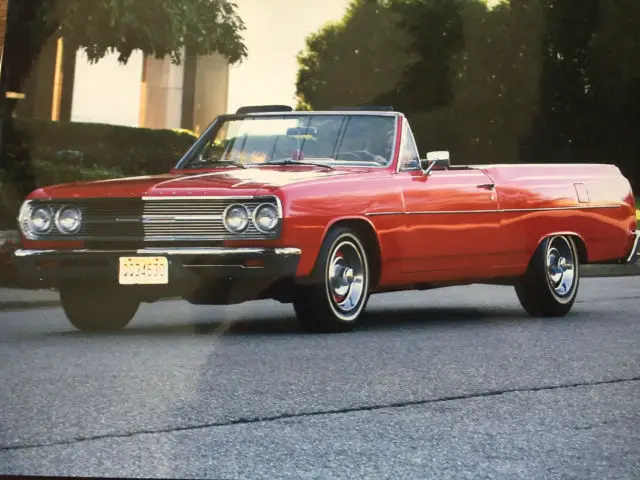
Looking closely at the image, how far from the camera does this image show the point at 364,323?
9.33m

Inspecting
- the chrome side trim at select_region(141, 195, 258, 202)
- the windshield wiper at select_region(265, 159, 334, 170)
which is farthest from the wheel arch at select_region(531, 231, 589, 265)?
the chrome side trim at select_region(141, 195, 258, 202)

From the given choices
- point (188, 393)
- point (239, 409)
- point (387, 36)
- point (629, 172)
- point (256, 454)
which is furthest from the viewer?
point (629, 172)

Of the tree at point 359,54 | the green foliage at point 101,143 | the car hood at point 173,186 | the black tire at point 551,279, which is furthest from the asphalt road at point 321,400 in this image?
the tree at point 359,54

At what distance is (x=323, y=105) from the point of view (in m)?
7.93

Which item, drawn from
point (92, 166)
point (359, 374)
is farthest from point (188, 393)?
point (92, 166)

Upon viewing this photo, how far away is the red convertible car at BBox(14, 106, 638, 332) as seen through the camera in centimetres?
783

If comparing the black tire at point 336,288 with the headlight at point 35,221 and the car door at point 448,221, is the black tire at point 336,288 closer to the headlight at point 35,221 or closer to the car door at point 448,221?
the car door at point 448,221

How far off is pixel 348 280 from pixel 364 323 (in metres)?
0.96

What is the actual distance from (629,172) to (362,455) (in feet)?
16.1

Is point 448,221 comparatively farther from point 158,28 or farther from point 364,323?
point 158,28

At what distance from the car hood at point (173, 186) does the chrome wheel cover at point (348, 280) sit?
0.52m

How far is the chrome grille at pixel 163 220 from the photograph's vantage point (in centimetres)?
783

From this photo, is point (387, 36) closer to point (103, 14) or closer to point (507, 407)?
point (103, 14)

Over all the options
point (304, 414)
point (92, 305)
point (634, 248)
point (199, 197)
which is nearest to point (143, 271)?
point (199, 197)
